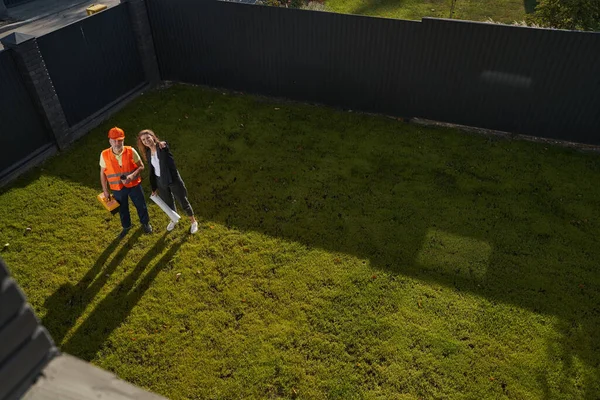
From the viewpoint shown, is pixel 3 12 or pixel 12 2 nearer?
pixel 3 12

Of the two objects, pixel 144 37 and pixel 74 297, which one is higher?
pixel 144 37

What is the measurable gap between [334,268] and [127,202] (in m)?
3.52

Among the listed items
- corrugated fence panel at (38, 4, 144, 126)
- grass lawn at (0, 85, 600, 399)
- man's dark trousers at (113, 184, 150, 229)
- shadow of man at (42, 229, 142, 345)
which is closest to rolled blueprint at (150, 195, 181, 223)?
man's dark trousers at (113, 184, 150, 229)

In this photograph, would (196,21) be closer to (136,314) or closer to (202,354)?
(136,314)

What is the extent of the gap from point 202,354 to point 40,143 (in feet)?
20.9

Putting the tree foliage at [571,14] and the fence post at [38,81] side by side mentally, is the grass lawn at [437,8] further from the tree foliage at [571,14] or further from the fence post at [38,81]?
the fence post at [38,81]

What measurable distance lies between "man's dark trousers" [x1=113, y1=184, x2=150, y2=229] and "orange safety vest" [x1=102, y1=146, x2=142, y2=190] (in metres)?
0.17

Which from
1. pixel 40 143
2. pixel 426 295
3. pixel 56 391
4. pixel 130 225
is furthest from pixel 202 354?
pixel 40 143

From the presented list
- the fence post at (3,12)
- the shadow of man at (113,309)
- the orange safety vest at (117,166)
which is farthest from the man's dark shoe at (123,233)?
the fence post at (3,12)

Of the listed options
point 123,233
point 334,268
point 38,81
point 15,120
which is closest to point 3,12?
point 38,81

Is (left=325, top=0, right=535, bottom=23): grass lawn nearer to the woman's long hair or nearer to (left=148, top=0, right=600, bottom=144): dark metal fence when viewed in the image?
(left=148, top=0, right=600, bottom=144): dark metal fence

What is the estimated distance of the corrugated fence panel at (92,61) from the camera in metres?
9.35

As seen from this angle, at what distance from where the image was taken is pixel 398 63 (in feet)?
32.8

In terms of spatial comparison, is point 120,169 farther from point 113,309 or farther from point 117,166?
point 113,309
